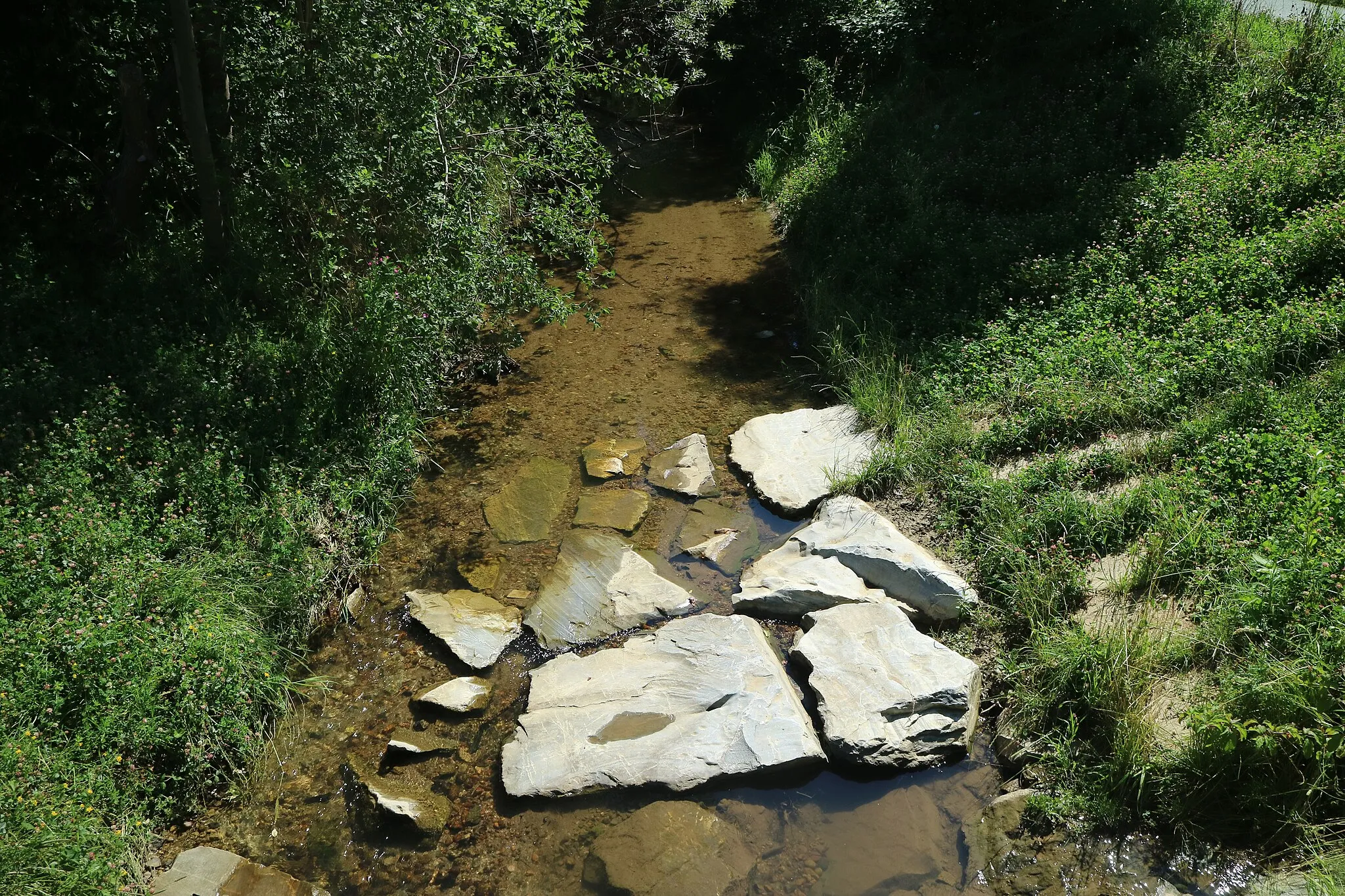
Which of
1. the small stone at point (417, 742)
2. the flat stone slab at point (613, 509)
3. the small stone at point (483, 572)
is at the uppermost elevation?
the flat stone slab at point (613, 509)

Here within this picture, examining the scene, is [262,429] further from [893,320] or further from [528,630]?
[893,320]

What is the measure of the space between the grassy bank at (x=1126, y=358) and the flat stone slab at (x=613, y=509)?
167cm

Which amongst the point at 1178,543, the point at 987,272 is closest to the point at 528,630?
the point at 1178,543

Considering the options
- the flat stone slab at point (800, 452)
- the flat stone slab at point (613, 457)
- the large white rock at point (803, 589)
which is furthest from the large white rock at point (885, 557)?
the flat stone slab at point (613, 457)

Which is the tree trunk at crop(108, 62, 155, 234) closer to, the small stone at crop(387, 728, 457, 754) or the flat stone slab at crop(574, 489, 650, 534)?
the flat stone slab at crop(574, 489, 650, 534)

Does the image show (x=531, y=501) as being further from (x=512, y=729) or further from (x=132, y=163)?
(x=132, y=163)

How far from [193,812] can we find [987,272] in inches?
268

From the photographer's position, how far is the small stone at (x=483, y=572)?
5945 mm

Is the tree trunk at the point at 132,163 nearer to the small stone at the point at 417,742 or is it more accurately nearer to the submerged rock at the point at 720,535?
the small stone at the point at 417,742

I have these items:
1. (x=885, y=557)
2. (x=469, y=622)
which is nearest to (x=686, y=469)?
(x=885, y=557)

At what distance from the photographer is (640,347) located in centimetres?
891

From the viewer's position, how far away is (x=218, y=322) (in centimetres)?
633

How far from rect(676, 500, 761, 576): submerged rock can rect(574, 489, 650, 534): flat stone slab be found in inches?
14.2

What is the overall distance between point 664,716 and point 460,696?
1212 millimetres
